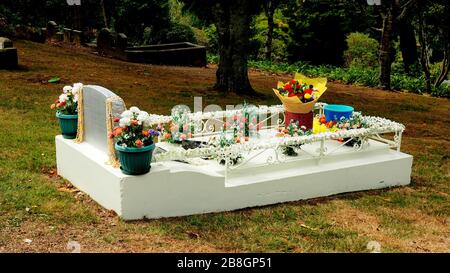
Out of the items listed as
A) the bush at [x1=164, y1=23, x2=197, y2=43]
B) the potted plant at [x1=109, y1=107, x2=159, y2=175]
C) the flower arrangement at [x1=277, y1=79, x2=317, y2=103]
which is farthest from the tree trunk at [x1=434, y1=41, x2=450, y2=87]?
the potted plant at [x1=109, y1=107, x2=159, y2=175]

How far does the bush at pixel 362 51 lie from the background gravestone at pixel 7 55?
22.2m

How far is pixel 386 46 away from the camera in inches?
844

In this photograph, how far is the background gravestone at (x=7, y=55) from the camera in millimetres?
16891

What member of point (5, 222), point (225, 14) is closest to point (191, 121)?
point (5, 222)

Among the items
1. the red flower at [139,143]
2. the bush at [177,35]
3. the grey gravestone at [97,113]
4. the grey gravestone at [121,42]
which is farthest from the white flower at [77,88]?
the bush at [177,35]

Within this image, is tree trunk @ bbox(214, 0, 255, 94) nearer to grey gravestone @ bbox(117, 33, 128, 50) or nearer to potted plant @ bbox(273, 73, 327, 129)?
potted plant @ bbox(273, 73, 327, 129)

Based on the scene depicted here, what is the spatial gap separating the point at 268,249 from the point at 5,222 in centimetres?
321

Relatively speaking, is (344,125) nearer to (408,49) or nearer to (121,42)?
(121,42)

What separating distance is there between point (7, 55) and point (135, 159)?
39.1 ft

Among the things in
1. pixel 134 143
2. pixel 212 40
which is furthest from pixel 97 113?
pixel 212 40

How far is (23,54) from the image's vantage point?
20.6 m

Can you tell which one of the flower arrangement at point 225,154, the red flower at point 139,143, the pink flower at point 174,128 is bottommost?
the flower arrangement at point 225,154

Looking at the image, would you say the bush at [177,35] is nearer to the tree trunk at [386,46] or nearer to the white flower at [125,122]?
the tree trunk at [386,46]

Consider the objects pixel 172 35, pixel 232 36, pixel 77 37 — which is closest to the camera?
pixel 232 36
